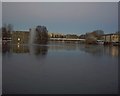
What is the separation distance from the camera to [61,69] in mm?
3875

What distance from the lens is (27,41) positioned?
12.7 ft

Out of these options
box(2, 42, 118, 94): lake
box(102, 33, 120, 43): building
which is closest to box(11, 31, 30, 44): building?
box(2, 42, 118, 94): lake

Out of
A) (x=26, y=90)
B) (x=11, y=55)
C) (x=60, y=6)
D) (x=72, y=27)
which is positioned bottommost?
(x=26, y=90)

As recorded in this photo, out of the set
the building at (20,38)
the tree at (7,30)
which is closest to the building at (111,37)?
the building at (20,38)

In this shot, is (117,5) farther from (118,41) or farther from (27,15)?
(27,15)

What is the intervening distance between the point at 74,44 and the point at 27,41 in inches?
25.6

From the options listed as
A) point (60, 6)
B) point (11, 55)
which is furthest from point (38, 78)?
point (60, 6)

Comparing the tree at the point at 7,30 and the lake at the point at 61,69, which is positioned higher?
the tree at the point at 7,30

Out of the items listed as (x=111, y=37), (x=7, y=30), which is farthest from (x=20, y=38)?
(x=111, y=37)

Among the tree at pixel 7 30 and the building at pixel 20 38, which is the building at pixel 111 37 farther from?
the tree at pixel 7 30

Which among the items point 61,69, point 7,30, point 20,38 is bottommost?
point 61,69

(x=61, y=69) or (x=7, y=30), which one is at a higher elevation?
(x=7, y=30)

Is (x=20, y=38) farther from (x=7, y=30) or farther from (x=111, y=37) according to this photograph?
(x=111, y=37)

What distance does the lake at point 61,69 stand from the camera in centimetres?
386
